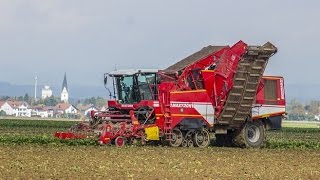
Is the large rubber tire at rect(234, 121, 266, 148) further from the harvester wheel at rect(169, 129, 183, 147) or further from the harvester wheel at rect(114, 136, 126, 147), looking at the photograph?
the harvester wheel at rect(114, 136, 126, 147)

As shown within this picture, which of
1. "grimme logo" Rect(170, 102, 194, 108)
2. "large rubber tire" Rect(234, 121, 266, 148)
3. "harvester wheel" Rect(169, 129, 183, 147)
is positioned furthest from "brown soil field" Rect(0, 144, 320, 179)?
"large rubber tire" Rect(234, 121, 266, 148)

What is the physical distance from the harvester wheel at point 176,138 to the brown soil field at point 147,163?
1730mm

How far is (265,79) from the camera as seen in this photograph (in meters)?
34.8

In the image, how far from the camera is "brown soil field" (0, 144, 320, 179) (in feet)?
65.4

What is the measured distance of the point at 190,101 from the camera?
32625 mm

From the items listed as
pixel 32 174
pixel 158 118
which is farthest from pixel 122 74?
pixel 32 174

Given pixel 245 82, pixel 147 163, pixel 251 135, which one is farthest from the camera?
pixel 251 135

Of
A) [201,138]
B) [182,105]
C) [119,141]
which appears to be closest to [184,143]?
[201,138]

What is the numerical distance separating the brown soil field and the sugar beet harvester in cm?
181

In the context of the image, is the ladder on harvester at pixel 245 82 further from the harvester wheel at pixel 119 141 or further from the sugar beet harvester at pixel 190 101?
the harvester wheel at pixel 119 141

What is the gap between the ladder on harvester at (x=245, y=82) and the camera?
3325 centimetres

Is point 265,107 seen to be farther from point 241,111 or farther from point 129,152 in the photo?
point 129,152

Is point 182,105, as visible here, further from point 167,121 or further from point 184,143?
point 184,143

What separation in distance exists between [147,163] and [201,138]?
10.1 m
